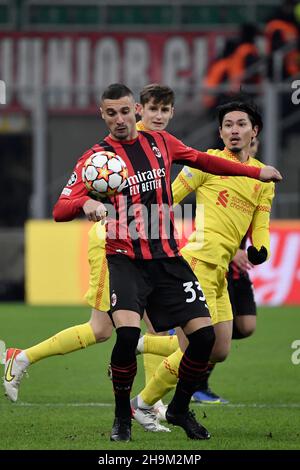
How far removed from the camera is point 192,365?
711 cm

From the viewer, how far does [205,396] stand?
8.96 meters

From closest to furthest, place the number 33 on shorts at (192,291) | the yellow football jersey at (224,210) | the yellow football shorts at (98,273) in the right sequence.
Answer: the number 33 on shorts at (192,291), the yellow football jersey at (224,210), the yellow football shorts at (98,273)

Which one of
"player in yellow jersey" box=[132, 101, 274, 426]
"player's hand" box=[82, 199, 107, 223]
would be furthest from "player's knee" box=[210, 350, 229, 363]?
"player's hand" box=[82, 199, 107, 223]

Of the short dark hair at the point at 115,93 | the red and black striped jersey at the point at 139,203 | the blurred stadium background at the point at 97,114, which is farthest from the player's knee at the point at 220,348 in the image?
the blurred stadium background at the point at 97,114

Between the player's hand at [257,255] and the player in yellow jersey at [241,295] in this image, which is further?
the player in yellow jersey at [241,295]

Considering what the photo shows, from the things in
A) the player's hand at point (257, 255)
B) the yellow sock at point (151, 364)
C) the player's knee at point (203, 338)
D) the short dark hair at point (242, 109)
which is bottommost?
the yellow sock at point (151, 364)

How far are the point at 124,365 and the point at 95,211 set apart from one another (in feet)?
3.03

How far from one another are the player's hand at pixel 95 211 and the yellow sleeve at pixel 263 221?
149 centimetres

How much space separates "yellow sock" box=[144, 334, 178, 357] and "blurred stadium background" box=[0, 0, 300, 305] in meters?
8.22

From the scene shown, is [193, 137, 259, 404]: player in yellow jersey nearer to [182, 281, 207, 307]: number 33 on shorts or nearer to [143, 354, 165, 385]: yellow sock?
[143, 354, 165, 385]: yellow sock

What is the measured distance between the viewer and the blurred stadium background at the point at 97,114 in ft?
48.3

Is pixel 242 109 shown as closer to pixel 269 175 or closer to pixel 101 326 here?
pixel 269 175

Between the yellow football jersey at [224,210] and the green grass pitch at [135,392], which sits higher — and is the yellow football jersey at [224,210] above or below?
above

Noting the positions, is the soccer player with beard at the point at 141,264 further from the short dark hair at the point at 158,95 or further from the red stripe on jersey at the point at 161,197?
the short dark hair at the point at 158,95
